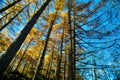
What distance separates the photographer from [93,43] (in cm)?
730

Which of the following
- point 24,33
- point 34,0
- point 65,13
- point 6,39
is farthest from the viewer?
point 6,39

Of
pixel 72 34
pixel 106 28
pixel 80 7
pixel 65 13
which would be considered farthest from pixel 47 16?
pixel 106 28

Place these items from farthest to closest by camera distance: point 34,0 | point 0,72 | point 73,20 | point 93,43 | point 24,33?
point 34,0
point 73,20
point 93,43
point 24,33
point 0,72

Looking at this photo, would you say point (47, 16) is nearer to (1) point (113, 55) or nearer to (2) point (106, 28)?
(2) point (106, 28)

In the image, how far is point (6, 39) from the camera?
52.5ft

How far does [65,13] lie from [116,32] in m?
5.10

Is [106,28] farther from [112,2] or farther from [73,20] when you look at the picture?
[73,20]

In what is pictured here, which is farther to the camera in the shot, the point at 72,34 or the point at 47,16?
the point at 47,16

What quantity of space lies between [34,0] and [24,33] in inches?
207

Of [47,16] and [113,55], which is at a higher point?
[47,16]

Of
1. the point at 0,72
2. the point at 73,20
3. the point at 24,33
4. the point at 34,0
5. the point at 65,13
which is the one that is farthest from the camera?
the point at 65,13

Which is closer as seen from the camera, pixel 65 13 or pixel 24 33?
pixel 24 33

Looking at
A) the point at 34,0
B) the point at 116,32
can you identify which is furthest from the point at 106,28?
the point at 34,0

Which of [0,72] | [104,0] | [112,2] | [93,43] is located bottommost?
[0,72]
